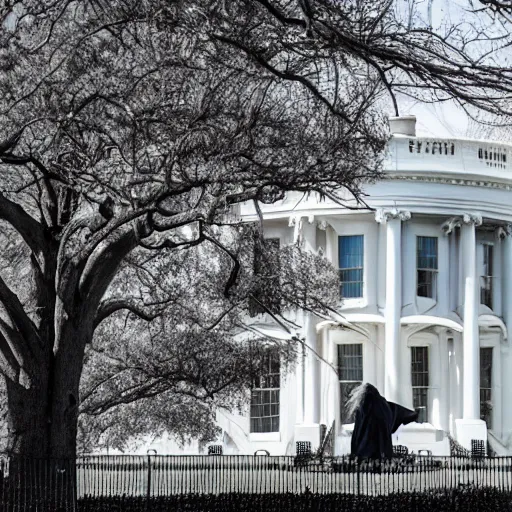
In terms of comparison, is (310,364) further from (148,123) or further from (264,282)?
(148,123)

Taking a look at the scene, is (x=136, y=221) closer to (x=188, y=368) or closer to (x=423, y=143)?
(x=188, y=368)

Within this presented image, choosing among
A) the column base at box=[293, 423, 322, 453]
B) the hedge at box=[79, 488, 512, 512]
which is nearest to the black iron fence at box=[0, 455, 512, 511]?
the hedge at box=[79, 488, 512, 512]

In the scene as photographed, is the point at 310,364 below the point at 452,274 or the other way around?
below

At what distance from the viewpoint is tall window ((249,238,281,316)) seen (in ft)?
80.1

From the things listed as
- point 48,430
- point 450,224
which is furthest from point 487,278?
point 48,430

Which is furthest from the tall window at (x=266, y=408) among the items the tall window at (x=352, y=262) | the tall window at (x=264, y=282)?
the tall window at (x=264, y=282)

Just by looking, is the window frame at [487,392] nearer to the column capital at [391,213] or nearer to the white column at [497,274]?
the white column at [497,274]

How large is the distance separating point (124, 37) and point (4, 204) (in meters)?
2.78

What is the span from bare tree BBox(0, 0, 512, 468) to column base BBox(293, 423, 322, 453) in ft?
74.5

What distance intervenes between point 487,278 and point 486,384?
3.42m

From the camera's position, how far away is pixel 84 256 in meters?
20.5

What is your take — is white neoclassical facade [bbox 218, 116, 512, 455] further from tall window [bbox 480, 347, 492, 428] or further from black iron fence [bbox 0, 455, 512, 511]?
black iron fence [bbox 0, 455, 512, 511]

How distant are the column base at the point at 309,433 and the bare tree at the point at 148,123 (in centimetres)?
2271

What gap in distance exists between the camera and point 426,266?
152 ft
